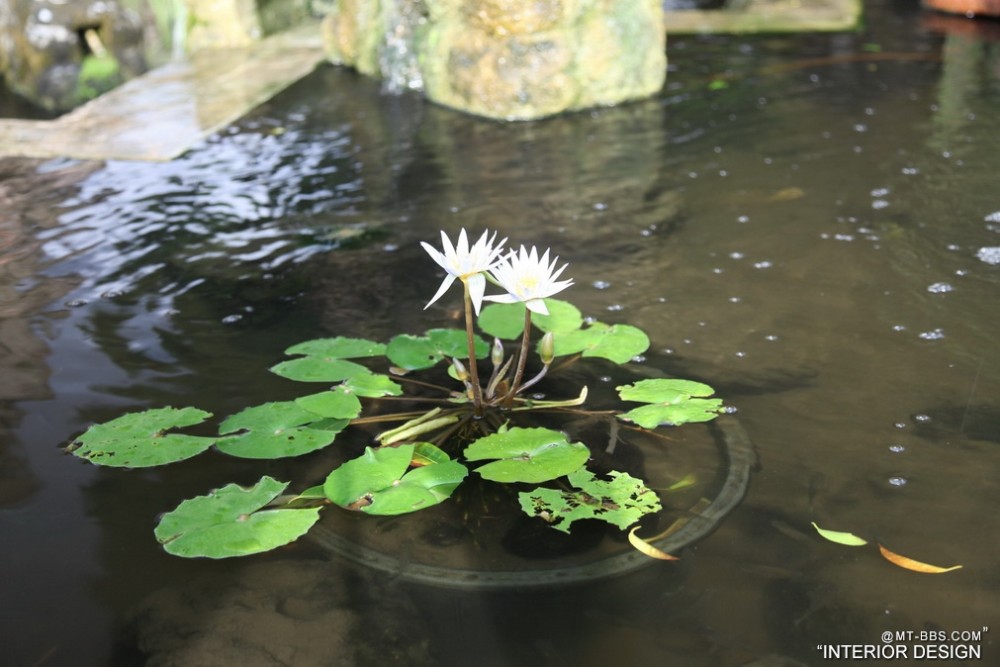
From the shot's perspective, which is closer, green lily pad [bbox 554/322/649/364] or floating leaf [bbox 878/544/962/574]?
floating leaf [bbox 878/544/962/574]

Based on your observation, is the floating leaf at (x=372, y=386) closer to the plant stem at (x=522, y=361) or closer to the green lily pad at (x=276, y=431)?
the green lily pad at (x=276, y=431)

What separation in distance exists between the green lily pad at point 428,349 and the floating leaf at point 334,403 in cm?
24

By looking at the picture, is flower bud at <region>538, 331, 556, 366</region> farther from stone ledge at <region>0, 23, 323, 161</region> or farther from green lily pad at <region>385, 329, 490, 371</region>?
stone ledge at <region>0, 23, 323, 161</region>

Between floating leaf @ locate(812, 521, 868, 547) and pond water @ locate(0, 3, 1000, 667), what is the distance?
0.08ft

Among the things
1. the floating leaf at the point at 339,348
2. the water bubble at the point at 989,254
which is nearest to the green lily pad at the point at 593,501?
the floating leaf at the point at 339,348

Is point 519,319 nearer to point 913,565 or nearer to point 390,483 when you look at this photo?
point 390,483

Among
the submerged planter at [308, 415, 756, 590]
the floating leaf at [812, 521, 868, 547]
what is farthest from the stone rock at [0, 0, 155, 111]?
the floating leaf at [812, 521, 868, 547]

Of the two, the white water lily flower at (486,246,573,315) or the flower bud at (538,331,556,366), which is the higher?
the white water lily flower at (486,246,573,315)

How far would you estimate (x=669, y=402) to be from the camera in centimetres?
259

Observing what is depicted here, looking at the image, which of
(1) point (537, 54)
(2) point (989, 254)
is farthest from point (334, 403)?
(1) point (537, 54)

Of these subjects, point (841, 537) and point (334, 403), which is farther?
point (334, 403)

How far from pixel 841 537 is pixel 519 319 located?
49.0 inches

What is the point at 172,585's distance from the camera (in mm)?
2111

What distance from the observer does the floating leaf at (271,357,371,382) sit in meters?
2.76
